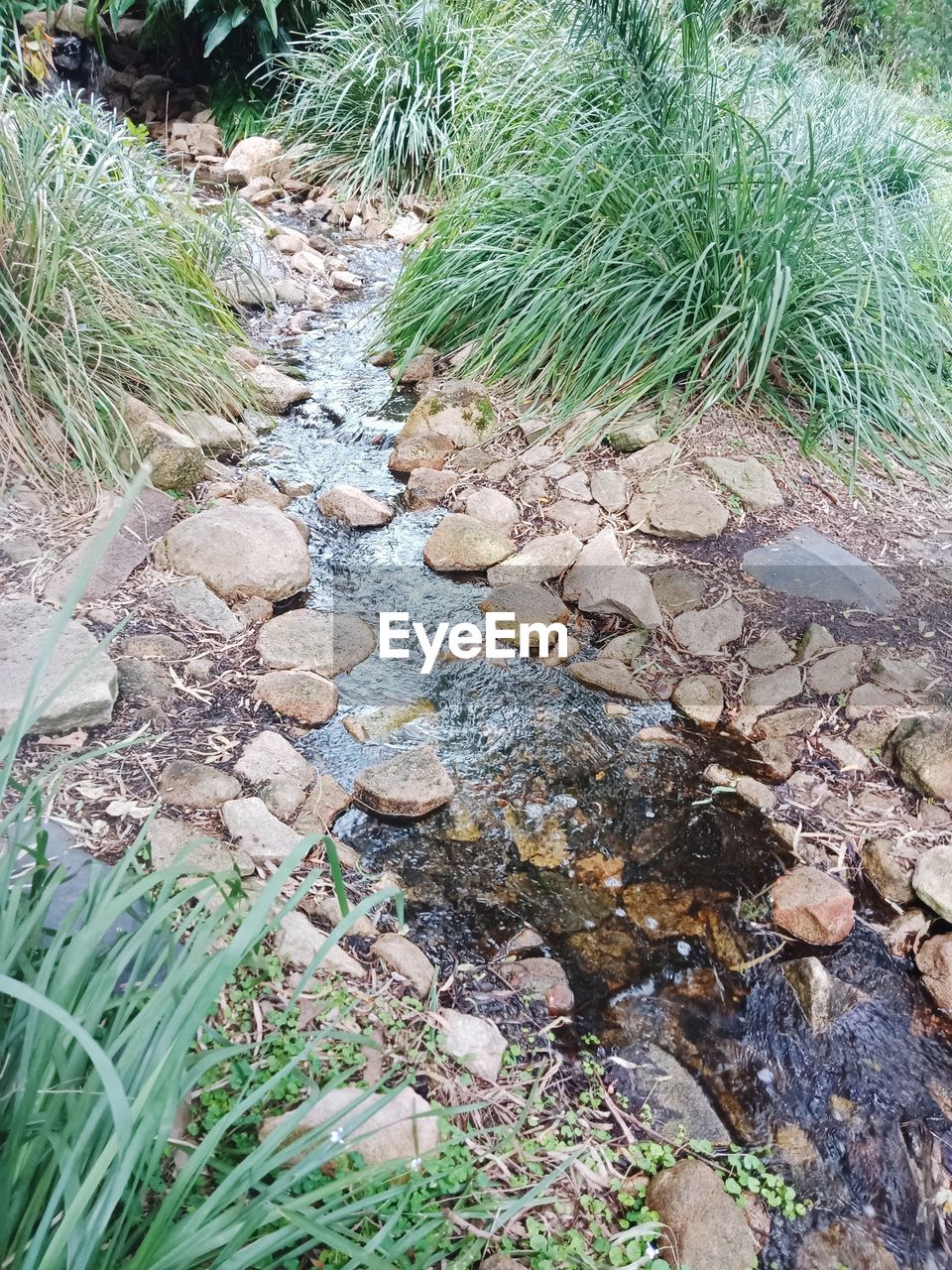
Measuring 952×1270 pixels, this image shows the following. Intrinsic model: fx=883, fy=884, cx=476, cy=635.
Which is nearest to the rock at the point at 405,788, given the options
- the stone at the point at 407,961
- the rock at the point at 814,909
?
the stone at the point at 407,961

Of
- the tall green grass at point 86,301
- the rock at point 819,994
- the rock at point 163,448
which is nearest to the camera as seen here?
the rock at point 819,994

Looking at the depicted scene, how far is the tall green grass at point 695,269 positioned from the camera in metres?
3.14

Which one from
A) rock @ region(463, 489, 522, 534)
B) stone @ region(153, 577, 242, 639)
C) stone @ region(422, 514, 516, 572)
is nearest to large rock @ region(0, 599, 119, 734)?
stone @ region(153, 577, 242, 639)

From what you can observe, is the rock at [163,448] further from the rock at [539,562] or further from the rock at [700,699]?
the rock at [700,699]

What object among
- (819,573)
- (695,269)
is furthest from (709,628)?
(695,269)

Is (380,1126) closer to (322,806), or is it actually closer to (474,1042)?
A: (474,1042)

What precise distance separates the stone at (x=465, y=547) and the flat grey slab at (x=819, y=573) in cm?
81

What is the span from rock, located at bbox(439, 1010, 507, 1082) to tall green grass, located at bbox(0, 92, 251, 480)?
1.96 meters

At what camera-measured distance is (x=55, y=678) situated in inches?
77.1

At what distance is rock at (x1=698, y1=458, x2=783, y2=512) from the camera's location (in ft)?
9.93

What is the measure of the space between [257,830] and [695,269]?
97.7 inches

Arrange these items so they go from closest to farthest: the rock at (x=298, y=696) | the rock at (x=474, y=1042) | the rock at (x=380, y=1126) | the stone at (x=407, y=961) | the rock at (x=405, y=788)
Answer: the rock at (x=380, y=1126) → the rock at (x=474, y=1042) → the stone at (x=407, y=961) → the rock at (x=405, y=788) → the rock at (x=298, y=696)

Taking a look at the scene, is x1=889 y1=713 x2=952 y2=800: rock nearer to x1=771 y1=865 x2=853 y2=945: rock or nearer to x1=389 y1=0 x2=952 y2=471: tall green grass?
x1=771 y1=865 x2=853 y2=945: rock

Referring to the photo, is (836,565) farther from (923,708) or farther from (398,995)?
(398,995)
